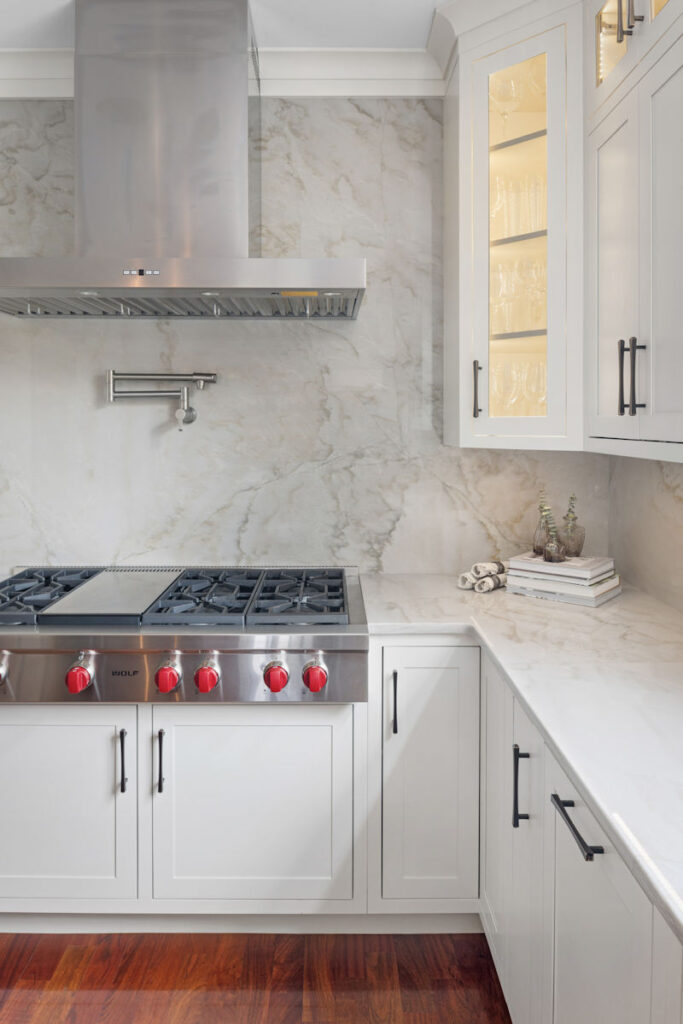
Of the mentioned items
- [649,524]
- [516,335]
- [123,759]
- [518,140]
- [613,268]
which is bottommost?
[123,759]

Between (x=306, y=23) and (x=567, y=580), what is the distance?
1.77 meters

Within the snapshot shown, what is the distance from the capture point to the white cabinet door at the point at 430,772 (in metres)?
2.15

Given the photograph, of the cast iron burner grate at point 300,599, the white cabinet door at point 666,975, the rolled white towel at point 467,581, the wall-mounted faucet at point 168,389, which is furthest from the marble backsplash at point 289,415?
the white cabinet door at point 666,975

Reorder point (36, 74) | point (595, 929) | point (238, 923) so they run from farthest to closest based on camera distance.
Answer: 1. point (36, 74)
2. point (238, 923)
3. point (595, 929)

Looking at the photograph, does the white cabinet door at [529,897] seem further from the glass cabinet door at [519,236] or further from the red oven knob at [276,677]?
the glass cabinet door at [519,236]


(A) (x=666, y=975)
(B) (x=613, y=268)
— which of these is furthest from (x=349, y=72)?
(A) (x=666, y=975)

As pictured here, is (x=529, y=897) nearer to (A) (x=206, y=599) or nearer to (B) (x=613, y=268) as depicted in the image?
(A) (x=206, y=599)

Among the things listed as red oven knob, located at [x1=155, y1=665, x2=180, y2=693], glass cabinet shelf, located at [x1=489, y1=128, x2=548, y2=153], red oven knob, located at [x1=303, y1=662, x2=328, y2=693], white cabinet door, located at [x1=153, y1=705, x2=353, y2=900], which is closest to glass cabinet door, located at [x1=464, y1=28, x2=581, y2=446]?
glass cabinet shelf, located at [x1=489, y1=128, x2=548, y2=153]

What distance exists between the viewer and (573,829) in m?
1.28

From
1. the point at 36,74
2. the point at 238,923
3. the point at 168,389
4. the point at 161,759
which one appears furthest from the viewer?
the point at 168,389

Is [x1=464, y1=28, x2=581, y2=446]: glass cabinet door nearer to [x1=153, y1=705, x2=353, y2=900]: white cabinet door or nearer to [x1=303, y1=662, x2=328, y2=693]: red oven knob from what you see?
[x1=303, y1=662, x2=328, y2=693]: red oven knob

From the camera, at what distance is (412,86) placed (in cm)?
265

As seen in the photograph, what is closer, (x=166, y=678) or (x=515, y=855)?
(x=515, y=855)

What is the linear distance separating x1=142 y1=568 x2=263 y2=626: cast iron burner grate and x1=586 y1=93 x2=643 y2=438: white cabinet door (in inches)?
41.6
